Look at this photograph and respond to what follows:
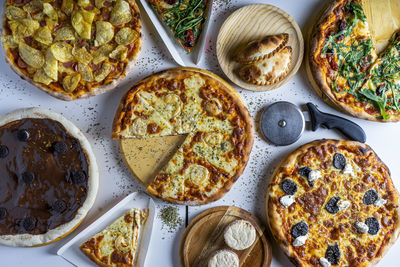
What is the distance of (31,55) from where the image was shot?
14.8 feet

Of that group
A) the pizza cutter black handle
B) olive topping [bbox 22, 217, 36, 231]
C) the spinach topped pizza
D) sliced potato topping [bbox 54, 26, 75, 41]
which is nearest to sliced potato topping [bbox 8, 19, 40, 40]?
sliced potato topping [bbox 54, 26, 75, 41]

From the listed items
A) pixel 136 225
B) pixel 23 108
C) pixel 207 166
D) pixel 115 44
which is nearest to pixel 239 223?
pixel 207 166

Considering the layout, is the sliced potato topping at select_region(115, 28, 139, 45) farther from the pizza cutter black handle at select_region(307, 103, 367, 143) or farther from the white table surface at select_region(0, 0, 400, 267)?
the pizza cutter black handle at select_region(307, 103, 367, 143)

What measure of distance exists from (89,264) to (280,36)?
3.56 metres

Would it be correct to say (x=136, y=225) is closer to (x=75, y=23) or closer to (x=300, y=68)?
(x=75, y=23)

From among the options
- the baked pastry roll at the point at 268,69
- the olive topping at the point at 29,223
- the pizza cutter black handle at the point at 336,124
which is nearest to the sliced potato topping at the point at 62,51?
the olive topping at the point at 29,223

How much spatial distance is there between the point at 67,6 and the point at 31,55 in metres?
0.70

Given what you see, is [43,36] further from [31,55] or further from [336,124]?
[336,124]

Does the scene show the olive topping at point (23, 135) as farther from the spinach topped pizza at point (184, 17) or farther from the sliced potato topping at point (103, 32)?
the spinach topped pizza at point (184, 17)

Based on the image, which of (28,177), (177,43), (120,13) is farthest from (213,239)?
(120,13)

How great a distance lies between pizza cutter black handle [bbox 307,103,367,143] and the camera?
16.4 ft

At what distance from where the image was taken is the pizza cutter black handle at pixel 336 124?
499cm

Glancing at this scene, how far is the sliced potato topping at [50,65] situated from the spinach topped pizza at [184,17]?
1.33m

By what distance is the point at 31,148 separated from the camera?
4.62m
